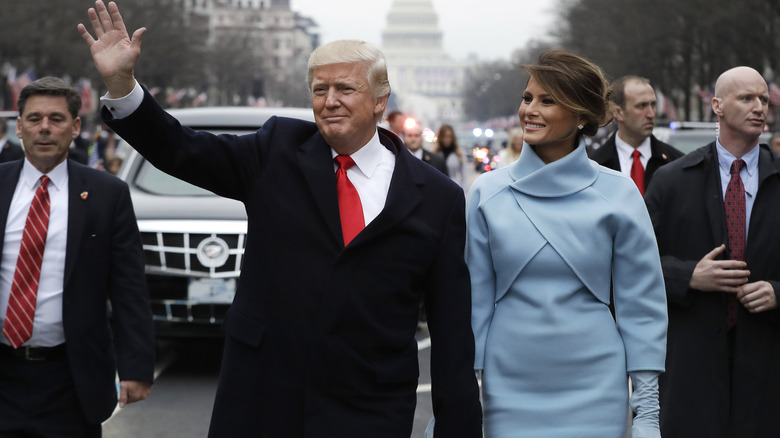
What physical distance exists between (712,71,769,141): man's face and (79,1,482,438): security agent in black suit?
220cm

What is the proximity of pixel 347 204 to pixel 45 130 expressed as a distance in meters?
1.78

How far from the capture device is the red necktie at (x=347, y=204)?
3.87 metres

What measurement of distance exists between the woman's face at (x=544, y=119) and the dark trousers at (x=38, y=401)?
1.97 m

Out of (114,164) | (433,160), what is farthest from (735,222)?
(114,164)

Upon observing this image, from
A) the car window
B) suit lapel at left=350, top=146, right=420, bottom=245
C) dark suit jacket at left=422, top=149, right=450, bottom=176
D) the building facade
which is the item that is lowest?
the building facade

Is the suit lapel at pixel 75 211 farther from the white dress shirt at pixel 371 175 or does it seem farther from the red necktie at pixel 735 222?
the red necktie at pixel 735 222

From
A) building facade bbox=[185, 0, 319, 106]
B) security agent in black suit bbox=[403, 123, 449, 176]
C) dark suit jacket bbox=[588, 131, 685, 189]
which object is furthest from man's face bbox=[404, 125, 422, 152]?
building facade bbox=[185, 0, 319, 106]

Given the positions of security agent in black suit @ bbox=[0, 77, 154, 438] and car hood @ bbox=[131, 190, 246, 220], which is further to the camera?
car hood @ bbox=[131, 190, 246, 220]

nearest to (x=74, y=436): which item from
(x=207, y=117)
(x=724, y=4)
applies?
(x=207, y=117)

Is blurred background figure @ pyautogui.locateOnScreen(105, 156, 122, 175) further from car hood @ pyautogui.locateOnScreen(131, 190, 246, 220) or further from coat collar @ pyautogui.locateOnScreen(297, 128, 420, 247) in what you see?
coat collar @ pyautogui.locateOnScreen(297, 128, 420, 247)

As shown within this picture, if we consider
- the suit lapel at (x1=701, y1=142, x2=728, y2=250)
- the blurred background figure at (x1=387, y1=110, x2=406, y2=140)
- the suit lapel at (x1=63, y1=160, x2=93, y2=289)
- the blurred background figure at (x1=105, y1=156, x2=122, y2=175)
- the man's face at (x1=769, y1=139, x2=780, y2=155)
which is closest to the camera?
the suit lapel at (x1=63, y1=160, x2=93, y2=289)

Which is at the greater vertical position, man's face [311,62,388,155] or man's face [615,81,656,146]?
man's face [311,62,388,155]

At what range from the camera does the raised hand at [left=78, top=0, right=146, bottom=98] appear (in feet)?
12.1

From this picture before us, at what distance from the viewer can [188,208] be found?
10.2 m
